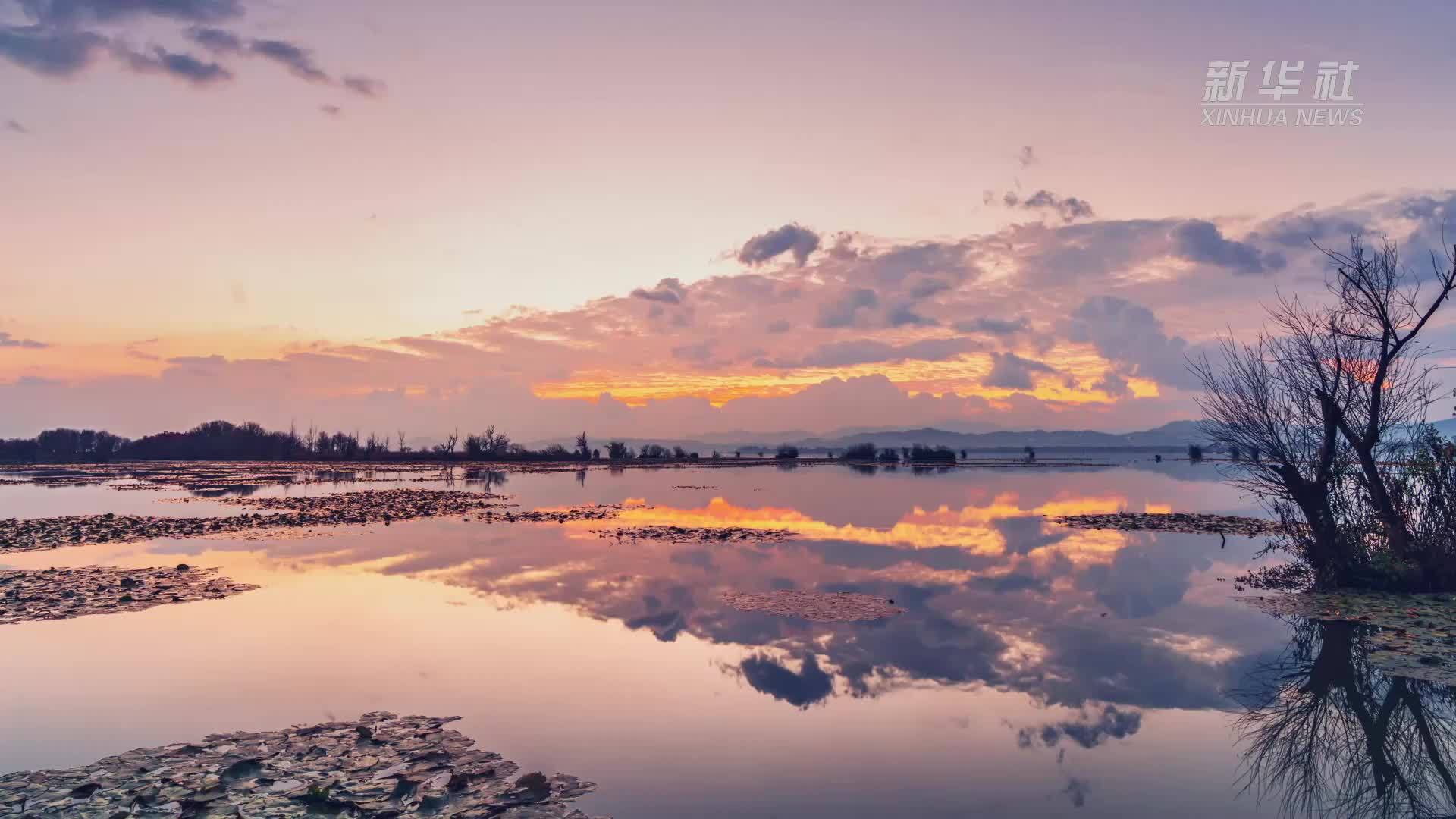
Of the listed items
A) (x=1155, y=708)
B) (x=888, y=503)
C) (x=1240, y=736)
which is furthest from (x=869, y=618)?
(x=888, y=503)

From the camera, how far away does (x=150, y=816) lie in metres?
7.75

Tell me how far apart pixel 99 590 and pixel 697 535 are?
62.4 ft

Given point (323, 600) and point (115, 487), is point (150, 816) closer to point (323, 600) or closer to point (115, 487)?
point (323, 600)

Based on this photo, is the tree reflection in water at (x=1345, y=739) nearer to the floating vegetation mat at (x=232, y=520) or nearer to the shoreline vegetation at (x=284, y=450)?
the floating vegetation mat at (x=232, y=520)

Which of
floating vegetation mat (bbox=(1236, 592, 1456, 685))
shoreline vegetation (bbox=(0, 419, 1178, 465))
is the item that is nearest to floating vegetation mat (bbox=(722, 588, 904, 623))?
floating vegetation mat (bbox=(1236, 592, 1456, 685))

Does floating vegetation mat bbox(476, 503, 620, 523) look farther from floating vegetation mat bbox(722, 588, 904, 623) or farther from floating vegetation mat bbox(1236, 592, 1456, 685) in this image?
floating vegetation mat bbox(1236, 592, 1456, 685)

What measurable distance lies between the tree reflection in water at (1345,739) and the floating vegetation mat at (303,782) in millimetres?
8658

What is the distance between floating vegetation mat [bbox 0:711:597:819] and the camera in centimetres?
805

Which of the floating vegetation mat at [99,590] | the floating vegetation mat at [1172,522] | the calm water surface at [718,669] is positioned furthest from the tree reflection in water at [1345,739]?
the floating vegetation mat at [99,590]

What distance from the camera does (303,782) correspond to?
8.70 metres

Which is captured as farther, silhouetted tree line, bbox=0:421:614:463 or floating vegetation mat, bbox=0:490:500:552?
silhouetted tree line, bbox=0:421:614:463

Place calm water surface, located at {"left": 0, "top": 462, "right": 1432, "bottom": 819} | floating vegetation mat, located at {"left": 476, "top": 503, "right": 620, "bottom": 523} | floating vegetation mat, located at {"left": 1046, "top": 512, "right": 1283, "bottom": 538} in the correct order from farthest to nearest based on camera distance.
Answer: floating vegetation mat, located at {"left": 476, "top": 503, "right": 620, "bottom": 523} → floating vegetation mat, located at {"left": 1046, "top": 512, "right": 1283, "bottom": 538} → calm water surface, located at {"left": 0, "top": 462, "right": 1432, "bottom": 819}

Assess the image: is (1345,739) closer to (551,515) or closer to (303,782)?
(303,782)

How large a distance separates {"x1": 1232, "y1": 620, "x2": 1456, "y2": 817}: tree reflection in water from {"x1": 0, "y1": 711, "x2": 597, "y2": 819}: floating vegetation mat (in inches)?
341
